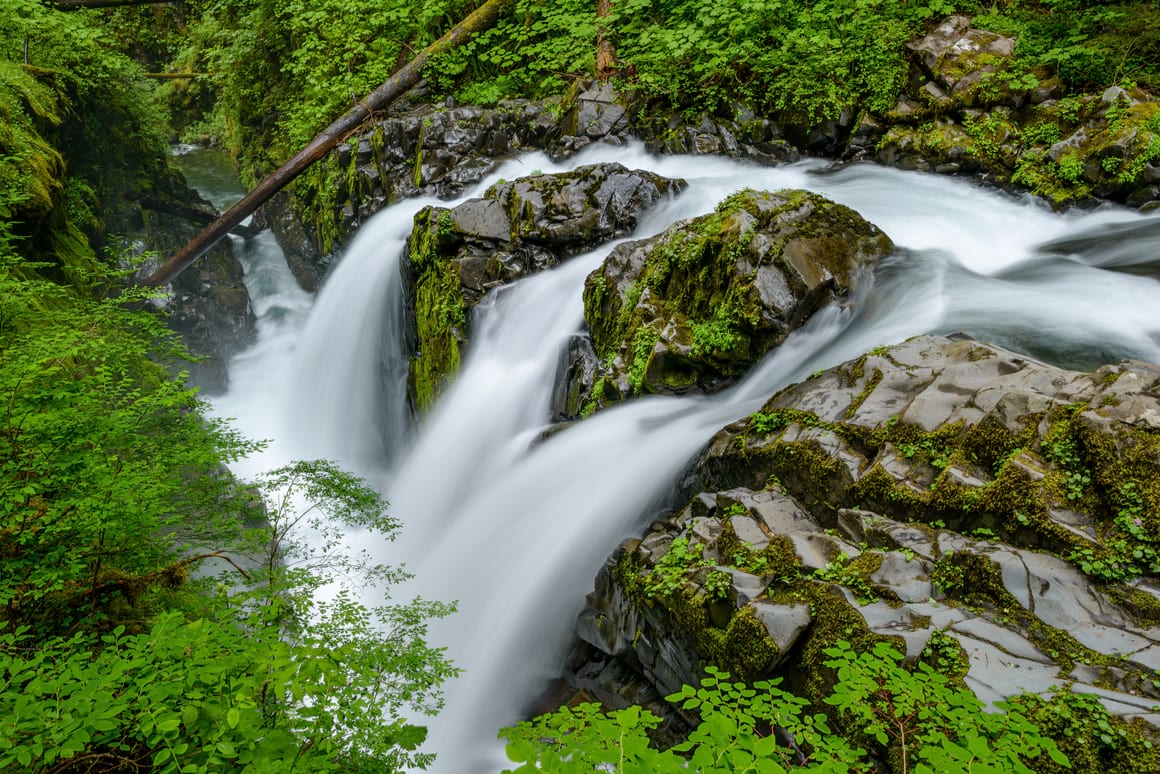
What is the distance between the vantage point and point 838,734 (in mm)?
2361

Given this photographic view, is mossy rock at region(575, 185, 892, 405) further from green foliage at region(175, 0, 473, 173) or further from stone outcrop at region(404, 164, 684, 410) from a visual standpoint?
green foliage at region(175, 0, 473, 173)

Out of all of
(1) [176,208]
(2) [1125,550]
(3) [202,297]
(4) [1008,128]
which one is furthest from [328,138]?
(2) [1125,550]

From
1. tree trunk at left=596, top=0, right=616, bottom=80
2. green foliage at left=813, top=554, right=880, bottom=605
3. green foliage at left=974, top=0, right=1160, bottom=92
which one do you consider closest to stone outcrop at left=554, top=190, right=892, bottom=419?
green foliage at left=813, top=554, right=880, bottom=605

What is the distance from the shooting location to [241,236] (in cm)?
1406

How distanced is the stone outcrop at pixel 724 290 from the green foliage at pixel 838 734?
117 inches

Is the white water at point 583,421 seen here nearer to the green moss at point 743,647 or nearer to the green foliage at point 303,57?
the green moss at point 743,647

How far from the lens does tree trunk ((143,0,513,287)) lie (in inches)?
435

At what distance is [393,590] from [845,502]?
4.25m

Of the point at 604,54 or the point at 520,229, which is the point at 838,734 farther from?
the point at 604,54

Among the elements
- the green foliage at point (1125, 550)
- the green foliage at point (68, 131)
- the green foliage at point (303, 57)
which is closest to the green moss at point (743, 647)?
the green foliage at point (1125, 550)

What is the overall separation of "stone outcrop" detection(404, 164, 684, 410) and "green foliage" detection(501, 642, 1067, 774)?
5814mm

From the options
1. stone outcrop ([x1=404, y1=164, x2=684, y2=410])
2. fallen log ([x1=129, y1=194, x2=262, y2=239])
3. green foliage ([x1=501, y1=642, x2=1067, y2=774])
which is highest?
fallen log ([x1=129, y1=194, x2=262, y2=239])

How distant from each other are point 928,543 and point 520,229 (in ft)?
19.0

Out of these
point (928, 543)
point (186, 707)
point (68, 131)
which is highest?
point (68, 131)
